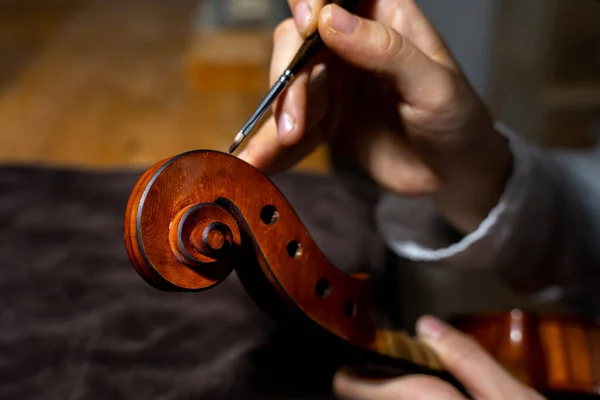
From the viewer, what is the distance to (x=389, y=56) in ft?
1.23

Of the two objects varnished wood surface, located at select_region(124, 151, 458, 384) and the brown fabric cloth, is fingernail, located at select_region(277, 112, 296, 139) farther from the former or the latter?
the brown fabric cloth

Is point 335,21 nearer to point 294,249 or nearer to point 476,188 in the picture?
point 294,249

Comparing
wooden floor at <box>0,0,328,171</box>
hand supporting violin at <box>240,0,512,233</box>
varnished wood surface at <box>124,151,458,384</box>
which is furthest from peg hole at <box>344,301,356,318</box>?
wooden floor at <box>0,0,328,171</box>

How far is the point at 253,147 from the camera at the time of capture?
382 mm

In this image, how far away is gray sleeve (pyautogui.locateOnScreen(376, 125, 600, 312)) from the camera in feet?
1.75

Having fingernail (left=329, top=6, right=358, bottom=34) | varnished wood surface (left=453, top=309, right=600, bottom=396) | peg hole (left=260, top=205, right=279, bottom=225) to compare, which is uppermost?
fingernail (left=329, top=6, right=358, bottom=34)

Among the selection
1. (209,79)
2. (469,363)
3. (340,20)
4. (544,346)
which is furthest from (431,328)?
(209,79)

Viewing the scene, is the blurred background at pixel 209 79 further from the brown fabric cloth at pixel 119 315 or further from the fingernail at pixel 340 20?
the fingernail at pixel 340 20

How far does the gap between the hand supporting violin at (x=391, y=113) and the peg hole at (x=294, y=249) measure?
0.19 ft

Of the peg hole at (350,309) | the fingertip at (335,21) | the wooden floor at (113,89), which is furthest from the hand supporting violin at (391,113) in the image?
the wooden floor at (113,89)

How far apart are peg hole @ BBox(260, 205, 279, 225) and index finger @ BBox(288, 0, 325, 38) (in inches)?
4.3

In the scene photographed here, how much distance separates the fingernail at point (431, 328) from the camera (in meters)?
0.46

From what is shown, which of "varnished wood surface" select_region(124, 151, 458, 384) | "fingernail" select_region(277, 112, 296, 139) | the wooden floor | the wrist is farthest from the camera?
the wooden floor

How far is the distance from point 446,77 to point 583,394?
285mm
